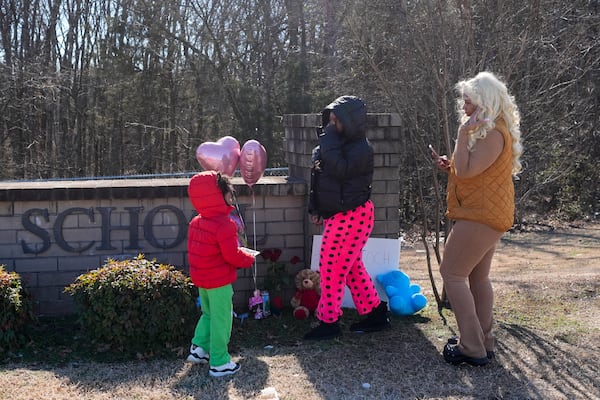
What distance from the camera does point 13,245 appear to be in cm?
572

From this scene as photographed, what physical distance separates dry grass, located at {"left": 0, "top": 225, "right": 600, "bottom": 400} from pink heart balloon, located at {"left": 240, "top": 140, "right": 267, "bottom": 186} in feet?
3.87

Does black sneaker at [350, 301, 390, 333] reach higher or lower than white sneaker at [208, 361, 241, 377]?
higher

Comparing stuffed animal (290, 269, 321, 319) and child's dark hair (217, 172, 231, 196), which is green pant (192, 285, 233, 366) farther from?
stuffed animal (290, 269, 321, 319)

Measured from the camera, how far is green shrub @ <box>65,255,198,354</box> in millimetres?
4805

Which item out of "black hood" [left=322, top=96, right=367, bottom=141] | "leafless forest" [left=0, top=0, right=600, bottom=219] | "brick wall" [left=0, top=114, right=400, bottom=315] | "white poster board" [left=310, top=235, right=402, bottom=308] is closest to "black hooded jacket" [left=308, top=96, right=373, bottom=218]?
"black hood" [left=322, top=96, right=367, bottom=141]

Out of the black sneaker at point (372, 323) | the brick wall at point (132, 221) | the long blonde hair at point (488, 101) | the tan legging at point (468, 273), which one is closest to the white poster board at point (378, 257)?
the brick wall at point (132, 221)

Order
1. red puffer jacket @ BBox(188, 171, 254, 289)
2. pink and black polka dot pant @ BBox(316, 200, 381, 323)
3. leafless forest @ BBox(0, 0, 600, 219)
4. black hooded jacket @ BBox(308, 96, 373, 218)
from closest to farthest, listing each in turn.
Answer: red puffer jacket @ BBox(188, 171, 254, 289) < black hooded jacket @ BBox(308, 96, 373, 218) < pink and black polka dot pant @ BBox(316, 200, 381, 323) < leafless forest @ BBox(0, 0, 600, 219)

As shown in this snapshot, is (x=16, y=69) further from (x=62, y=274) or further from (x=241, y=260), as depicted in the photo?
(x=241, y=260)

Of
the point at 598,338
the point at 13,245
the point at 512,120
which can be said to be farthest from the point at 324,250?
the point at 13,245

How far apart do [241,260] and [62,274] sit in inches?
81.3

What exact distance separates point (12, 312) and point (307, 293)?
2176mm

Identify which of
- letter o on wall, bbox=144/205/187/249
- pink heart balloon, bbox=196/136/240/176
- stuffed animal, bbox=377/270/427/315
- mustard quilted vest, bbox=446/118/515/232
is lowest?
stuffed animal, bbox=377/270/427/315

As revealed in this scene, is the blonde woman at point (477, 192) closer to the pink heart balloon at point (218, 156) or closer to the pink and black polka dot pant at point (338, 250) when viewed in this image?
the pink and black polka dot pant at point (338, 250)

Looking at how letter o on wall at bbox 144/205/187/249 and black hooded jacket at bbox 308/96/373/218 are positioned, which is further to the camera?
letter o on wall at bbox 144/205/187/249
